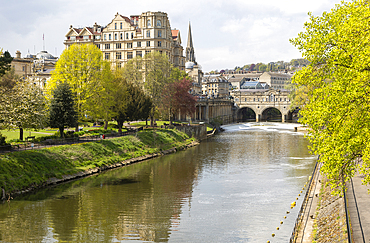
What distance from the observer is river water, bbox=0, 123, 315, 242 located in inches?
957

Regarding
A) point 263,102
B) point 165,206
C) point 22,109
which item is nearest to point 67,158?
point 22,109

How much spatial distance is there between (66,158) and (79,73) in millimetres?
19334

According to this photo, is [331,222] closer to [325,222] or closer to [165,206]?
[325,222]

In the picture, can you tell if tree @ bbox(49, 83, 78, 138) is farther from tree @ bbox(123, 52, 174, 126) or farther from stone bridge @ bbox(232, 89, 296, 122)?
stone bridge @ bbox(232, 89, 296, 122)

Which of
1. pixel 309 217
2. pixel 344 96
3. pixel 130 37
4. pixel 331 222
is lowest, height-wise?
pixel 309 217

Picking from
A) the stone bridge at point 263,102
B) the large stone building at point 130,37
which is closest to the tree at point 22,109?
the large stone building at point 130,37

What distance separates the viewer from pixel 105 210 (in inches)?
1158

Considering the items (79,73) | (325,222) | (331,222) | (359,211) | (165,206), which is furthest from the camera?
(79,73)

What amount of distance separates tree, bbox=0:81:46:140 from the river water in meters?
8.69

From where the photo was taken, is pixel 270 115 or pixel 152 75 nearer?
pixel 152 75

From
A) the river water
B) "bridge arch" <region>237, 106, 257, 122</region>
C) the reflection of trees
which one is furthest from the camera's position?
"bridge arch" <region>237, 106, 257, 122</region>

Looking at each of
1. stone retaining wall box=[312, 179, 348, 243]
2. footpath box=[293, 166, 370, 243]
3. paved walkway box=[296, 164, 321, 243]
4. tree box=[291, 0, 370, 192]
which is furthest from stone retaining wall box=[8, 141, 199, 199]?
tree box=[291, 0, 370, 192]

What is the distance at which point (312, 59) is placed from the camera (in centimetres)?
2131

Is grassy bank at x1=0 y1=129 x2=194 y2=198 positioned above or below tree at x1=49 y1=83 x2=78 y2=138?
below
